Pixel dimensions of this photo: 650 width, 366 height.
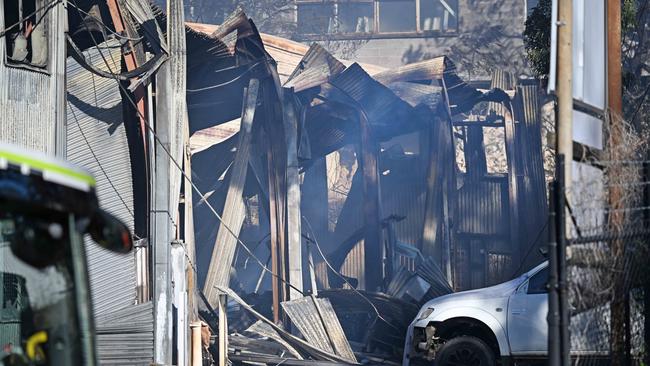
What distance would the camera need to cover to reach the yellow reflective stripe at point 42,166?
11.2 ft

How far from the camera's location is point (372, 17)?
35750 millimetres

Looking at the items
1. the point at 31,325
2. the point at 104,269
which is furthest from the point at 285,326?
the point at 31,325

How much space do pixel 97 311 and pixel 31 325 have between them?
32.3 ft

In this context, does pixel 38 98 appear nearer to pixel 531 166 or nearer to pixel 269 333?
pixel 269 333

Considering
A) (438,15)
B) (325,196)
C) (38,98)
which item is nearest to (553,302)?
(38,98)

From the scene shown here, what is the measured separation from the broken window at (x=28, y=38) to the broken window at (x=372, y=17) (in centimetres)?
2412

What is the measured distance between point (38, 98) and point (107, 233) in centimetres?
820

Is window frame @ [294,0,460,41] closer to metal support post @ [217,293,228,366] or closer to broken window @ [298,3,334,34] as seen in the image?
broken window @ [298,3,334,34]

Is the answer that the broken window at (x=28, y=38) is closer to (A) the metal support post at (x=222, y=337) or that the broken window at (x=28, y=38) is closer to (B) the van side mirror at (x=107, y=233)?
(A) the metal support post at (x=222, y=337)

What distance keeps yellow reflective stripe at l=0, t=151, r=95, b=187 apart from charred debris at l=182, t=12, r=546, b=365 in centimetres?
1029

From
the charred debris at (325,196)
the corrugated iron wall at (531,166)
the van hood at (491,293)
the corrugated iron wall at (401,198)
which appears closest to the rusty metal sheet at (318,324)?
the charred debris at (325,196)

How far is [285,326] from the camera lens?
52.7ft

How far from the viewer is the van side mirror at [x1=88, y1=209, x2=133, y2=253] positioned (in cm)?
380

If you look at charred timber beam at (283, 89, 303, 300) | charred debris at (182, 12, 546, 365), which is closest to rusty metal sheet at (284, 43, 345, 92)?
charred debris at (182, 12, 546, 365)
